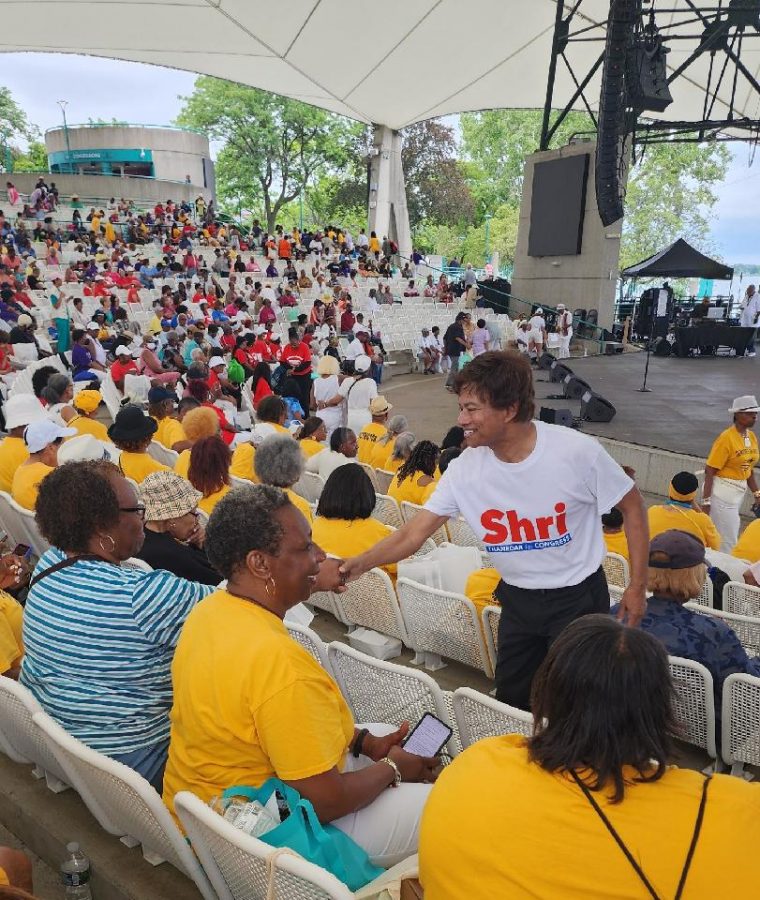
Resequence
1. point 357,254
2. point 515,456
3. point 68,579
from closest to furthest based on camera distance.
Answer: point 68,579 < point 515,456 < point 357,254

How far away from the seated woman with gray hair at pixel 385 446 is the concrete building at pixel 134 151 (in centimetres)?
3552

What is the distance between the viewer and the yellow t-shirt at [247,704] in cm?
159

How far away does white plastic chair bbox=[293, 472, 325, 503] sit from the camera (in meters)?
5.59

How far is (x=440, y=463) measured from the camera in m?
5.33

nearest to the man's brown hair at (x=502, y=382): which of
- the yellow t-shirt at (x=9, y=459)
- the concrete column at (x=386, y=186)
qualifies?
the yellow t-shirt at (x=9, y=459)

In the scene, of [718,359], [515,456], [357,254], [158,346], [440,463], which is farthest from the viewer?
[357,254]

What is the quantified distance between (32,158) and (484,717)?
62.0m

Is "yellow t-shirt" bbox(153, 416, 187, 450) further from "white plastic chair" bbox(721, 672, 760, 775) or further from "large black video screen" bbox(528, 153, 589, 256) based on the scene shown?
"large black video screen" bbox(528, 153, 589, 256)

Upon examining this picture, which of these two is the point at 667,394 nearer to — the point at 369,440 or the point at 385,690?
the point at 369,440

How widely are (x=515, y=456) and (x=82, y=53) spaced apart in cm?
2642

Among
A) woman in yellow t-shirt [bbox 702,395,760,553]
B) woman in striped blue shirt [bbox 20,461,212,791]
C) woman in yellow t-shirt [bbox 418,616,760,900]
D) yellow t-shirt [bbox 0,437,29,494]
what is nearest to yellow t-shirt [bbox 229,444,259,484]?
yellow t-shirt [bbox 0,437,29,494]

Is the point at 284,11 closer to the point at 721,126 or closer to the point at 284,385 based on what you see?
the point at 721,126

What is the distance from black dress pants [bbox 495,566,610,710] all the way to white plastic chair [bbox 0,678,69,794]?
1.67 m

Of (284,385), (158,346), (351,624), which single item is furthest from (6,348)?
(351,624)
